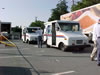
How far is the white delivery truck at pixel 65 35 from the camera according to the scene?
38.2ft

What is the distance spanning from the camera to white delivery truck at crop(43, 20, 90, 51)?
11.6 metres

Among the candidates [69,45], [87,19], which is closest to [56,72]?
[69,45]

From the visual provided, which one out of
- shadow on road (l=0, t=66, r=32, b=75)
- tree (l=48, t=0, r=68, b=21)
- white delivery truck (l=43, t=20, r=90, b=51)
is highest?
tree (l=48, t=0, r=68, b=21)

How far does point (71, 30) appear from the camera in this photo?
13.1 metres

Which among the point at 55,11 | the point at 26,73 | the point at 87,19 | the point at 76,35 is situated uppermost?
the point at 55,11

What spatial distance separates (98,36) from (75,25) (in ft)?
19.8

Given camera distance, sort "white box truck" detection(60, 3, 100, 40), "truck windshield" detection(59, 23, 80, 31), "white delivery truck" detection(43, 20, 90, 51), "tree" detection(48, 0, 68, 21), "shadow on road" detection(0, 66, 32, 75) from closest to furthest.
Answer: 1. "shadow on road" detection(0, 66, 32, 75)
2. "white delivery truck" detection(43, 20, 90, 51)
3. "truck windshield" detection(59, 23, 80, 31)
4. "white box truck" detection(60, 3, 100, 40)
5. "tree" detection(48, 0, 68, 21)

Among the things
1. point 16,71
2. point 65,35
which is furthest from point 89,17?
point 16,71

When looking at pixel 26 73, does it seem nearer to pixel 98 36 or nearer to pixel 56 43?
pixel 98 36

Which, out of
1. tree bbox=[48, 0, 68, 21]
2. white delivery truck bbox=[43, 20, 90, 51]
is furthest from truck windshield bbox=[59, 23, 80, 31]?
tree bbox=[48, 0, 68, 21]

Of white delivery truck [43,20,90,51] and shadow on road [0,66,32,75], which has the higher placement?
white delivery truck [43,20,90,51]

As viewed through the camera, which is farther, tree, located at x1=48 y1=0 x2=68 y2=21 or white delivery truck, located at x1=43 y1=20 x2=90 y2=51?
tree, located at x1=48 y1=0 x2=68 y2=21

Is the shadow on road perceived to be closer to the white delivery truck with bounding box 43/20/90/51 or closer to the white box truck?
the white delivery truck with bounding box 43/20/90/51

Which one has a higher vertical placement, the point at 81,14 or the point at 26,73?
the point at 81,14
